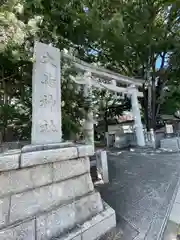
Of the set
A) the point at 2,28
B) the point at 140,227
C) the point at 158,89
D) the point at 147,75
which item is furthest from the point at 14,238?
the point at 158,89

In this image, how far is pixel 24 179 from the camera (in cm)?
179

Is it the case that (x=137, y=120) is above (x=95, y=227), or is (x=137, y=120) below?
above

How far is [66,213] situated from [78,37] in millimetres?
4595

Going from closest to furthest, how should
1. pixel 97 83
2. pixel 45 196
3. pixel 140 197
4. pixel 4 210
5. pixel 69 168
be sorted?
1. pixel 4 210
2. pixel 45 196
3. pixel 69 168
4. pixel 140 197
5. pixel 97 83

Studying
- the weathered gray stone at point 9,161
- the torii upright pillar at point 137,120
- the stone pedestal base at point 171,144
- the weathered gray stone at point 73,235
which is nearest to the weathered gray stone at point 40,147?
the weathered gray stone at point 9,161

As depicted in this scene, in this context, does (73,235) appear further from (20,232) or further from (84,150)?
(84,150)

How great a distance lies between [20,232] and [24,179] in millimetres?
471

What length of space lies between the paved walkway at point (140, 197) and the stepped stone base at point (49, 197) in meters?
0.31

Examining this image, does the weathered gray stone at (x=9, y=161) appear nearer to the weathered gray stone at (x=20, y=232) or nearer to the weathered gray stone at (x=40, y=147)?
the weathered gray stone at (x=40, y=147)

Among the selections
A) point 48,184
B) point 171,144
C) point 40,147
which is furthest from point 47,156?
point 171,144

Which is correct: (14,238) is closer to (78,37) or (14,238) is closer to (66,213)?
(66,213)

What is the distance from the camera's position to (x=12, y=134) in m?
4.74

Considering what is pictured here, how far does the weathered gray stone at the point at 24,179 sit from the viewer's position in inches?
65.9

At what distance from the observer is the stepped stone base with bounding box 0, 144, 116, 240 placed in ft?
5.49
